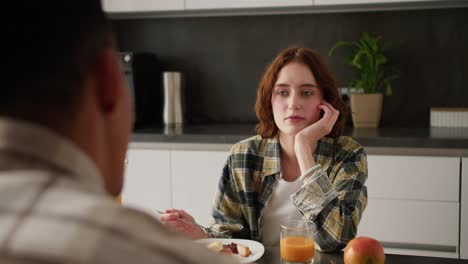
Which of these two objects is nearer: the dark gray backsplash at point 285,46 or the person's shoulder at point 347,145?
the person's shoulder at point 347,145

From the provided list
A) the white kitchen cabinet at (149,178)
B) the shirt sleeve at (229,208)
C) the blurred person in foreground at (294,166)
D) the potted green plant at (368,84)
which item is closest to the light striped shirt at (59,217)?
the blurred person in foreground at (294,166)

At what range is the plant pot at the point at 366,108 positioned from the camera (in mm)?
2883

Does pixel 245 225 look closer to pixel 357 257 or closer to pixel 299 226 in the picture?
pixel 299 226

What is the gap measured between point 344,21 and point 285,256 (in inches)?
82.4

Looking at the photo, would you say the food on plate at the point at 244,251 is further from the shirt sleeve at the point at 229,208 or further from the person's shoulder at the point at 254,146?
the person's shoulder at the point at 254,146

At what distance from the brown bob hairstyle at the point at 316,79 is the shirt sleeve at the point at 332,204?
292 mm

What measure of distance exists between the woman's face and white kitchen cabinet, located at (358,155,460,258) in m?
0.81

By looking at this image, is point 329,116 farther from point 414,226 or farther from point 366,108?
point 366,108

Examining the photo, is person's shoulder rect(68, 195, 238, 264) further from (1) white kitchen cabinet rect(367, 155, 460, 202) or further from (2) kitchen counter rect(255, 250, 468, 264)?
(1) white kitchen cabinet rect(367, 155, 460, 202)

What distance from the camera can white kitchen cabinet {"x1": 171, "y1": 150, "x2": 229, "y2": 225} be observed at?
270 centimetres

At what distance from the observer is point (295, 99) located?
5.85 feet

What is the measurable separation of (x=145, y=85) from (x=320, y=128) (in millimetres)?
1651

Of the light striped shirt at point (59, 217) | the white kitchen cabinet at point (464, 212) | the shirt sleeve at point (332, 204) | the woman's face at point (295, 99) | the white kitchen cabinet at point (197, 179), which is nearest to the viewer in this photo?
the light striped shirt at point (59, 217)

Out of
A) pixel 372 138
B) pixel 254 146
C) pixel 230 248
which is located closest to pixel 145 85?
pixel 372 138
